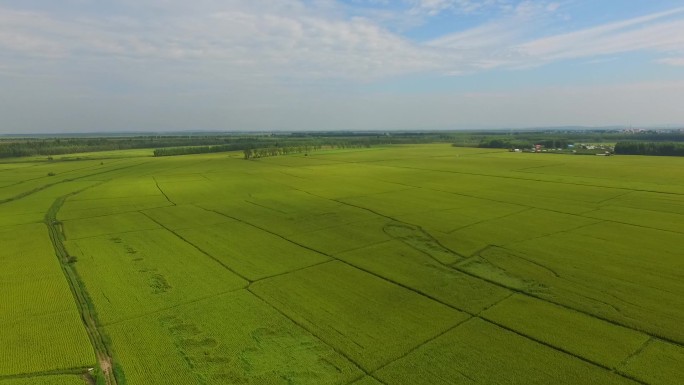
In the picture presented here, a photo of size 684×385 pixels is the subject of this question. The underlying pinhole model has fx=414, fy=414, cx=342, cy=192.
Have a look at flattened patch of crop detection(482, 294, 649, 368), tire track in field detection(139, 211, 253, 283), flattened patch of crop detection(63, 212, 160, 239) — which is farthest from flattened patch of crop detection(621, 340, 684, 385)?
flattened patch of crop detection(63, 212, 160, 239)

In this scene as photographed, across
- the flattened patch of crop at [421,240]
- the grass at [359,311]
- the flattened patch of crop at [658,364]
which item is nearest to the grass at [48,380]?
the grass at [359,311]

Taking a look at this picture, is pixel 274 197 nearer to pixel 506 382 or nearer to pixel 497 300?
pixel 497 300

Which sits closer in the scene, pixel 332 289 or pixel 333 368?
pixel 333 368

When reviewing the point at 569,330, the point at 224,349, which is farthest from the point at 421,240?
the point at 224,349

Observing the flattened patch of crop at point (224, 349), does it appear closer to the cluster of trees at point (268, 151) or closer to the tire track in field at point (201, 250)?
the tire track in field at point (201, 250)

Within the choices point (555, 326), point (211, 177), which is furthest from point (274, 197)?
A: point (555, 326)

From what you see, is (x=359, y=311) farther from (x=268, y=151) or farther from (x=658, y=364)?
(x=268, y=151)
